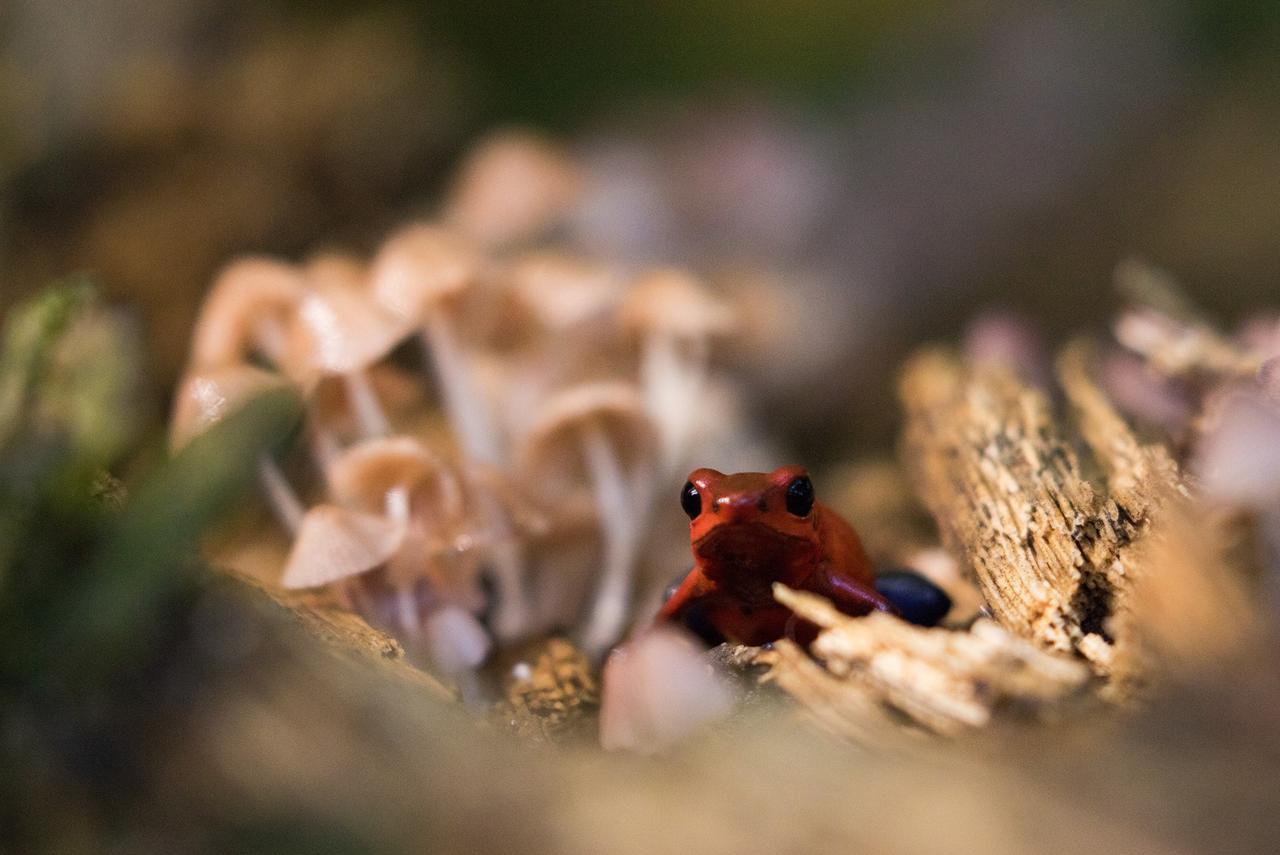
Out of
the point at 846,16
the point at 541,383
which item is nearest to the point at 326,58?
the point at 541,383

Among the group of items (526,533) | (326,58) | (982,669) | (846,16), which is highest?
(846,16)

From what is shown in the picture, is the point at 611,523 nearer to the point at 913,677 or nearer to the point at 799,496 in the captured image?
the point at 799,496

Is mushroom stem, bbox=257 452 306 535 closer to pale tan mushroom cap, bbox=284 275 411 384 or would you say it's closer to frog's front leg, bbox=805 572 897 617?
pale tan mushroom cap, bbox=284 275 411 384

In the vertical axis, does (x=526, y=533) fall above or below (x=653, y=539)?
below

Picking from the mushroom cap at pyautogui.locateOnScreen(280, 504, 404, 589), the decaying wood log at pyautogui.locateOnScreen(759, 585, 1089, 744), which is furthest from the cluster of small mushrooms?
the decaying wood log at pyautogui.locateOnScreen(759, 585, 1089, 744)

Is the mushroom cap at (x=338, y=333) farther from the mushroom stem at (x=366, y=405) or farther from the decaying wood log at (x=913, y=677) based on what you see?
the decaying wood log at (x=913, y=677)

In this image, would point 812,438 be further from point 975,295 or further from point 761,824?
point 761,824
